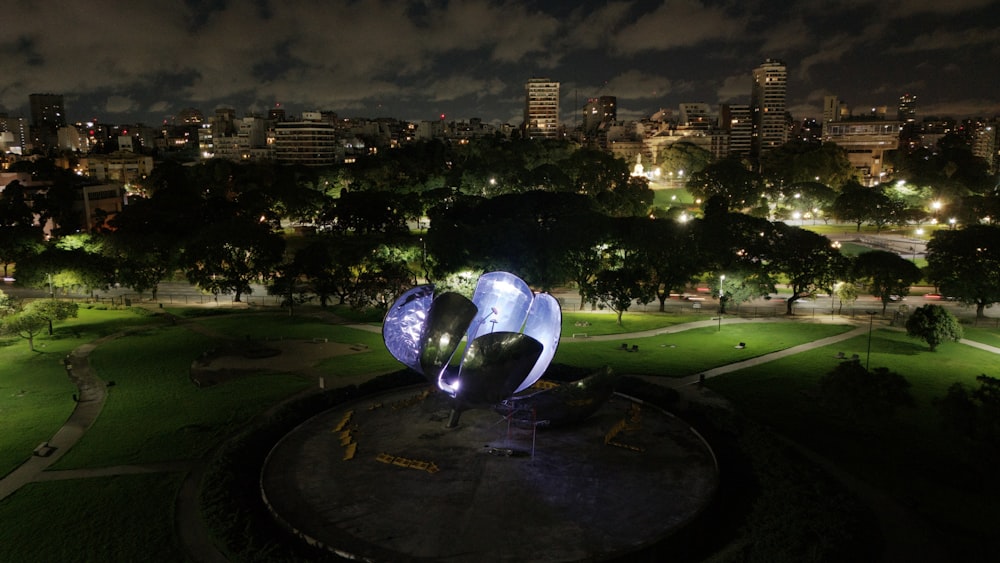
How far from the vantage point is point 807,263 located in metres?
62.4

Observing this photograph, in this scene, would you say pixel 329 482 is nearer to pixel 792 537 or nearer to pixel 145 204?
pixel 792 537

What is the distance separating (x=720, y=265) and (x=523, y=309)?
3520 centimetres

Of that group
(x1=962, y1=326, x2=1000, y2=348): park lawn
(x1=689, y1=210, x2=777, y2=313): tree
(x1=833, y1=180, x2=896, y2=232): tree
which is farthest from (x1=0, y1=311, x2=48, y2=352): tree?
(x1=833, y1=180, x2=896, y2=232): tree

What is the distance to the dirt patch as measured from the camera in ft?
147

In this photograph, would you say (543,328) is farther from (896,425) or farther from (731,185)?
(731,185)

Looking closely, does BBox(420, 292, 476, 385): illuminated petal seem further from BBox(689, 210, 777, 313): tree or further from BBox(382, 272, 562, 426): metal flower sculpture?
BBox(689, 210, 777, 313): tree

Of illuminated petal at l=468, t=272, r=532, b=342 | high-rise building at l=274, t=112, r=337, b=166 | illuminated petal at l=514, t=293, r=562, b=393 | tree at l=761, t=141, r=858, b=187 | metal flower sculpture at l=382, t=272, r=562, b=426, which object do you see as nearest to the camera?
metal flower sculpture at l=382, t=272, r=562, b=426

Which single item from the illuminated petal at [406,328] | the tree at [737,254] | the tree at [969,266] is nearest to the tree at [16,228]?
the illuminated petal at [406,328]

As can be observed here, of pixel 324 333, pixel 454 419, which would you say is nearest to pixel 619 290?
pixel 324 333

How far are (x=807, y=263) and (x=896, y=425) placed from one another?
2975 cm

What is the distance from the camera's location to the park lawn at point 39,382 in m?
33.7

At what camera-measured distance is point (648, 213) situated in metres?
104

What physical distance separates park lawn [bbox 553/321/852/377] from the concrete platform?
33.3ft

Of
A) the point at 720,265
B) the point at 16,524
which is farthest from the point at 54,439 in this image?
the point at 720,265
